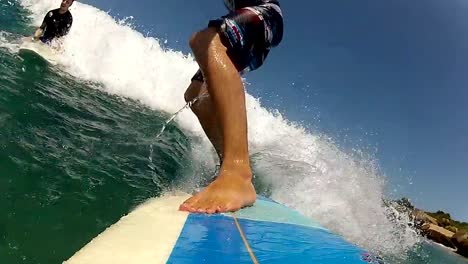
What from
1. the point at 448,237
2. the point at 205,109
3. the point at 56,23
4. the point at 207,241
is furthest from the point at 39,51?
the point at 448,237

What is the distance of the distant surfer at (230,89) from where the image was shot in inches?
82.7

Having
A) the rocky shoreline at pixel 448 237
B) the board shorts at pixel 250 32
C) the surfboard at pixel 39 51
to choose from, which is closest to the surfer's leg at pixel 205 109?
the board shorts at pixel 250 32

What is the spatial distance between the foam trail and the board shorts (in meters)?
2.82

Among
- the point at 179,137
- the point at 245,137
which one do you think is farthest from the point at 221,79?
the point at 179,137

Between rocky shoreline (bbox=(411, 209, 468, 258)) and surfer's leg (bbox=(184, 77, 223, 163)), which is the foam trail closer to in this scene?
surfer's leg (bbox=(184, 77, 223, 163))

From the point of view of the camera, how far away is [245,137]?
7.23 ft

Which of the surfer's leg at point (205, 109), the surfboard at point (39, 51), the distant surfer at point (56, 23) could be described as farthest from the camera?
the distant surfer at point (56, 23)

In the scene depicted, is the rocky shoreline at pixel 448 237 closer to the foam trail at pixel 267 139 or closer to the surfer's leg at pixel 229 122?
the foam trail at pixel 267 139

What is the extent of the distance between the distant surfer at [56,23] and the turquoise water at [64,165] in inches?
62.0

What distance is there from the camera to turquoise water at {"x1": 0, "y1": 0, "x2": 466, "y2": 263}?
6.30 ft

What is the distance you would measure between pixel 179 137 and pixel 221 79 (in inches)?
174

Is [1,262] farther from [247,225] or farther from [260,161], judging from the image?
[260,161]

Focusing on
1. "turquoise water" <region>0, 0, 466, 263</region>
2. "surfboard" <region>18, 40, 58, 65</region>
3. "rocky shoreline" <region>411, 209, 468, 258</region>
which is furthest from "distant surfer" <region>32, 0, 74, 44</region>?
"rocky shoreline" <region>411, 209, 468, 258</region>

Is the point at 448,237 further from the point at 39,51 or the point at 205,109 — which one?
the point at 205,109
